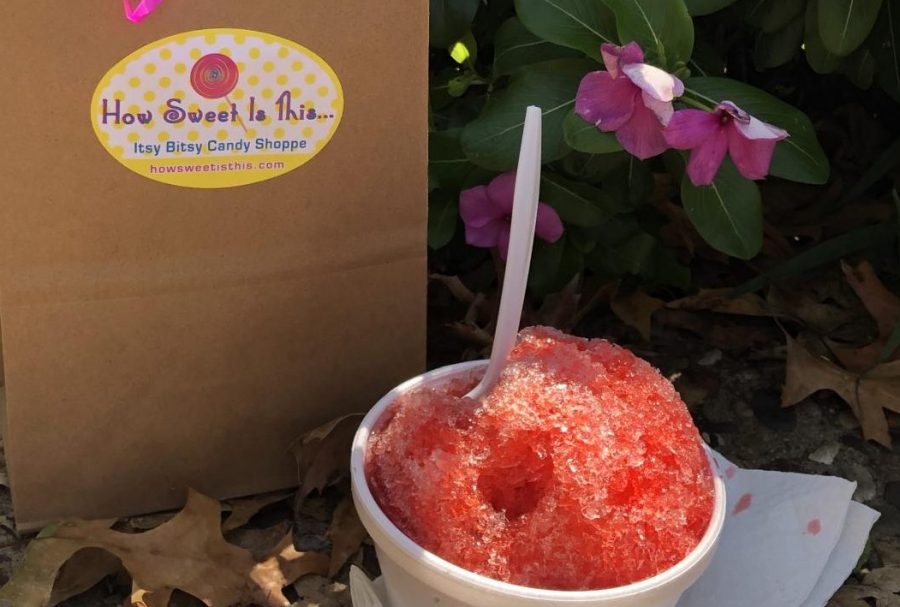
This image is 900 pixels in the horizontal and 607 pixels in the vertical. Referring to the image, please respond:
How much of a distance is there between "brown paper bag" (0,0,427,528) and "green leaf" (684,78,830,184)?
0.39 m

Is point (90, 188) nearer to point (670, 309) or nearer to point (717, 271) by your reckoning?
point (670, 309)

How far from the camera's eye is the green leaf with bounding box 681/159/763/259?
4.30ft

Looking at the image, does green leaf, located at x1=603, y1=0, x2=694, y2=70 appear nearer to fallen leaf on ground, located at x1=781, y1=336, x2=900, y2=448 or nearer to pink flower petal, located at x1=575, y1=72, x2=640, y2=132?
pink flower petal, located at x1=575, y1=72, x2=640, y2=132

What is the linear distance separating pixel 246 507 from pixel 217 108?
0.48m

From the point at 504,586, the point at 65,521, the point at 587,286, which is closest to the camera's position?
the point at 504,586

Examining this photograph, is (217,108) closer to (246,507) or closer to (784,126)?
(246,507)

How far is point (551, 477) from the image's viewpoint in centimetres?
93

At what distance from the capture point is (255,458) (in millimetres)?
1232

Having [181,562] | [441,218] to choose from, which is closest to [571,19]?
[441,218]

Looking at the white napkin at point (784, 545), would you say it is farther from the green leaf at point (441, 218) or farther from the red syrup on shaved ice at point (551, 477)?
the green leaf at point (441, 218)

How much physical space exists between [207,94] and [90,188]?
0.47ft

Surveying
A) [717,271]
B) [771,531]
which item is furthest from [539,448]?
[717,271]

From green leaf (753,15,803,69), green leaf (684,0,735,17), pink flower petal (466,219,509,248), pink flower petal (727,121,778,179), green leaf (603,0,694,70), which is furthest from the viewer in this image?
green leaf (753,15,803,69)

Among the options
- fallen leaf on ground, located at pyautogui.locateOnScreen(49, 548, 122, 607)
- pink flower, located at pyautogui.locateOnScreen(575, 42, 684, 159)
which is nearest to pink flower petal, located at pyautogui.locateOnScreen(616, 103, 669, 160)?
pink flower, located at pyautogui.locateOnScreen(575, 42, 684, 159)
